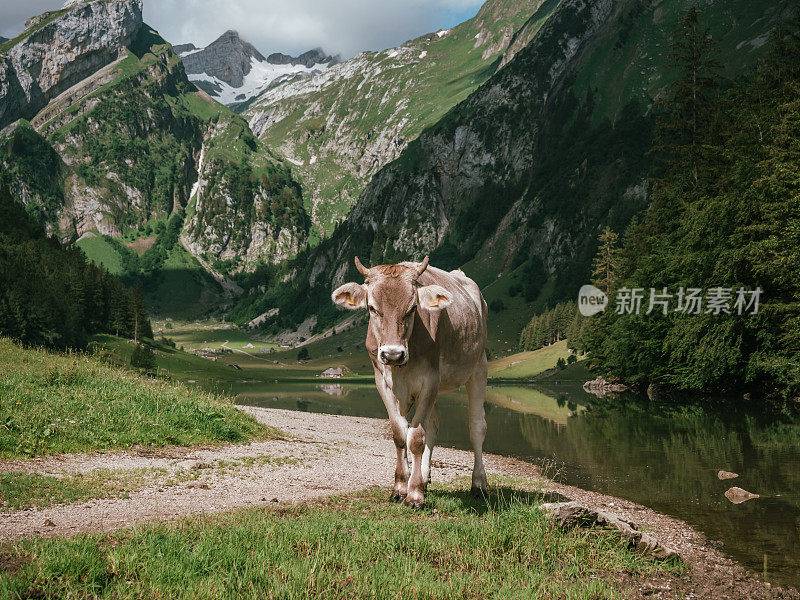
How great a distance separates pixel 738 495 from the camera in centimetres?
1460

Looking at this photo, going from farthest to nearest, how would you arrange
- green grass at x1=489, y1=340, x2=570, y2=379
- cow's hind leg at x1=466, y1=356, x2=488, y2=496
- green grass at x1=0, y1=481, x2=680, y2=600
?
green grass at x1=489, y1=340, x2=570, y2=379, cow's hind leg at x1=466, y1=356, x2=488, y2=496, green grass at x1=0, y1=481, x2=680, y2=600

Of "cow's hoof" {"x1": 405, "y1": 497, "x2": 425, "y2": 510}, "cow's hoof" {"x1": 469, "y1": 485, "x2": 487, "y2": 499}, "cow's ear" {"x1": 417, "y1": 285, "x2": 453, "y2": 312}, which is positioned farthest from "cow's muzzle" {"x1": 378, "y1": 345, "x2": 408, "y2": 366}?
"cow's hoof" {"x1": 469, "y1": 485, "x2": 487, "y2": 499}

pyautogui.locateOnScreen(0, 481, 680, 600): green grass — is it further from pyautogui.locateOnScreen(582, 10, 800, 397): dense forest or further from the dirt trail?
pyautogui.locateOnScreen(582, 10, 800, 397): dense forest

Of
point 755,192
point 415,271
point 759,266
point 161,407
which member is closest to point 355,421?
point 161,407

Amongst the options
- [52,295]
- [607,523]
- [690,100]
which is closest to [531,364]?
[690,100]

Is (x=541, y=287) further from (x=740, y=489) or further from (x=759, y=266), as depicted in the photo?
(x=740, y=489)

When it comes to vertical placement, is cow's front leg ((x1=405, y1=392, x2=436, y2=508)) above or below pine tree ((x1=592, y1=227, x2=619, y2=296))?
below

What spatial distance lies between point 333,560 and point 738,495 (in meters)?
12.8

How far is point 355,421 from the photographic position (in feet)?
148

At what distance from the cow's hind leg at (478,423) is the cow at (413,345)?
7.7 inches

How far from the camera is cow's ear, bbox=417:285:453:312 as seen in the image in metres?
9.07

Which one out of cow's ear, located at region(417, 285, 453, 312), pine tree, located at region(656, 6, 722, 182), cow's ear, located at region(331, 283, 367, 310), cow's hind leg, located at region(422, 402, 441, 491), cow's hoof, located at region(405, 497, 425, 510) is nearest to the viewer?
cow's ear, located at region(417, 285, 453, 312)

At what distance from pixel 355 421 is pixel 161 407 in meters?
25.4

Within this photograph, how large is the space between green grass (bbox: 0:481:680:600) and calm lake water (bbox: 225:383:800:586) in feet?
12.6
